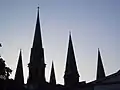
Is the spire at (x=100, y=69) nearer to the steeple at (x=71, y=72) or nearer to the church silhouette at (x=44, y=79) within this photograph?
the church silhouette at (x=44, y=79)

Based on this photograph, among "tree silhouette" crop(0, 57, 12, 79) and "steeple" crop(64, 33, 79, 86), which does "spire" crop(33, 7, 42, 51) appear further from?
"tree silhouette" crop(0, 57, 12, 79)

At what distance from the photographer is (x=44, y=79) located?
121ft

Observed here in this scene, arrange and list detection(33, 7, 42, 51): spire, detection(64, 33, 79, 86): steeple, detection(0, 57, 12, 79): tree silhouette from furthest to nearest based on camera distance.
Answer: detection(64, 33, 79, 86): steeple < detection(33, 7, 42, 51): spire < detection(0, 57, 12, 79): tree silhouette

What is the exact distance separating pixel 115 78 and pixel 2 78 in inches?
455

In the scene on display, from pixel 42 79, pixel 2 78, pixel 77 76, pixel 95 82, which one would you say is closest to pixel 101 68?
pixel 77 76

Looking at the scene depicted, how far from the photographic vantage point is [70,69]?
39625 mm

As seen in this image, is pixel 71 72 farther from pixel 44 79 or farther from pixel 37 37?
pixel 37 37

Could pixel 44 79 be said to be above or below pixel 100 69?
below

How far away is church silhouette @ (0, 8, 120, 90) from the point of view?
1090 inches

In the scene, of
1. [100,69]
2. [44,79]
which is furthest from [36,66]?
[100,69]

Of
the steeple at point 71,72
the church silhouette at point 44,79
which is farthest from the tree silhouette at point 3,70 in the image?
the steeple at point 71,72

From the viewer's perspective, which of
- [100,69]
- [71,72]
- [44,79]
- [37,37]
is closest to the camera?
[44,79]

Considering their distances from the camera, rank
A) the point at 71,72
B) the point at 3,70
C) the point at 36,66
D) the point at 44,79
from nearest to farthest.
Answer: the point at 3,70 → the point at 36,66 → the point at 44,79 → the point at 71,72

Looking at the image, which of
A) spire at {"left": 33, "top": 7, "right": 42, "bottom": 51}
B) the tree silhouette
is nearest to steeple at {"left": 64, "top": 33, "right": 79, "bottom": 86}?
spire at {"left": 33, "top": 7, "right": 42, "bottom": 51}
